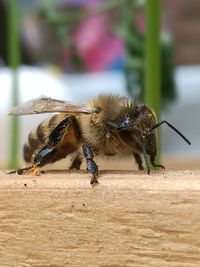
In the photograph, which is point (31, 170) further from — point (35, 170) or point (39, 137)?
point (39, 137)

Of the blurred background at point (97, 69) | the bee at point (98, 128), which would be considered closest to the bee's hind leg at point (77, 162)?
the bee at point (98, 128)

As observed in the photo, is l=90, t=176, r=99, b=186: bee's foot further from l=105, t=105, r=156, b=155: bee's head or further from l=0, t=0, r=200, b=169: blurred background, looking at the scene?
l=0, t=0, r=200, b=169: blurred background

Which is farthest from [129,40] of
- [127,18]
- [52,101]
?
[52,101]

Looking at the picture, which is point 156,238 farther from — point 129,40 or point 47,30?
point 47,30

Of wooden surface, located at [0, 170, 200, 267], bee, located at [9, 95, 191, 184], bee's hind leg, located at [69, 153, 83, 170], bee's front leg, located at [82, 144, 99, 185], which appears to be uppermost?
bee, located at [9, 95, 191, 184]

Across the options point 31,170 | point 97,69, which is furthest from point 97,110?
point 97,69

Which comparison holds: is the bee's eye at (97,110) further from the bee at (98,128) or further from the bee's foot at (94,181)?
the bee's foot at (94,181)

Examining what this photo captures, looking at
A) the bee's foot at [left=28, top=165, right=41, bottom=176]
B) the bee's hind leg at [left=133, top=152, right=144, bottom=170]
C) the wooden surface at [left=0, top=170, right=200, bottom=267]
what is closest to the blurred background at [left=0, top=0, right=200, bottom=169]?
the bee's hind leg at [left=133, top=152, right=144, bottom=170]
